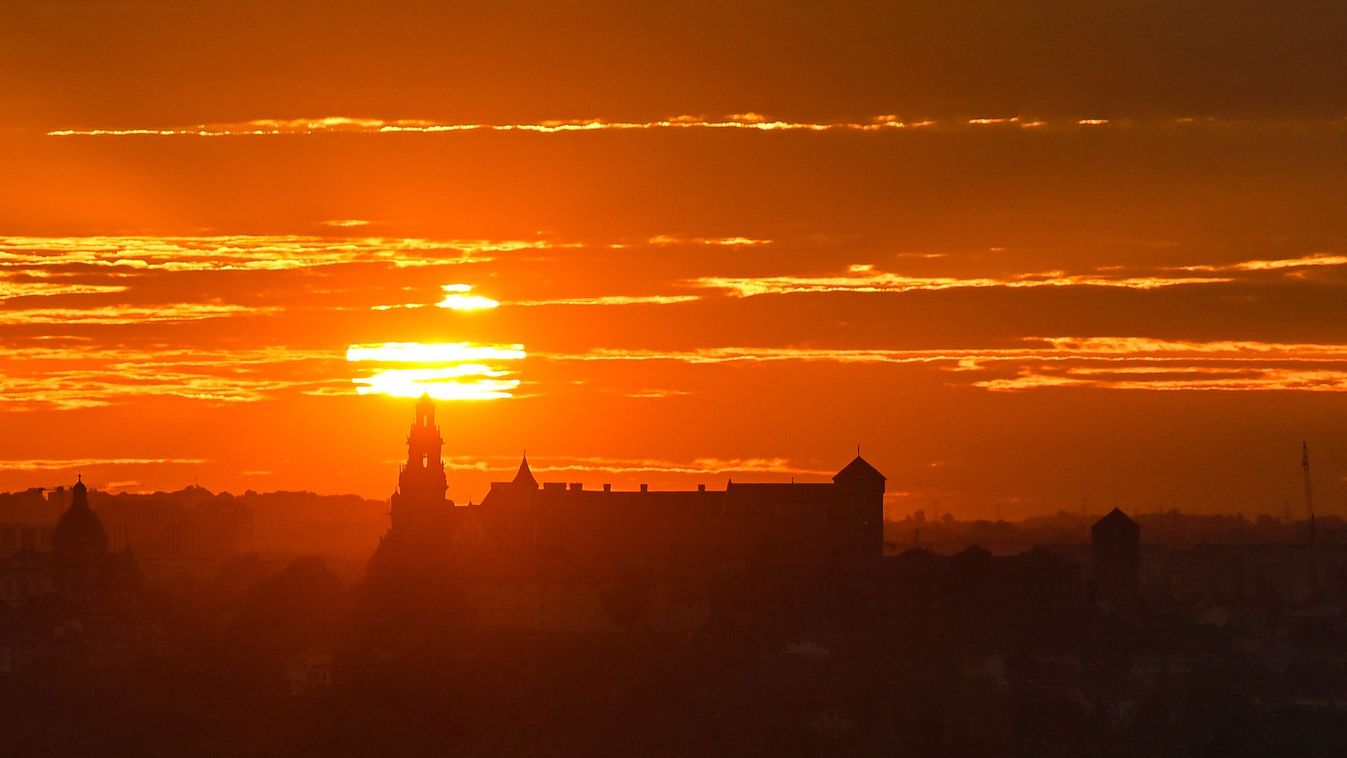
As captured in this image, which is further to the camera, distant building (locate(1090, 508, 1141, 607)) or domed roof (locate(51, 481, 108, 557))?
domed roof (locate(51, 481, 108, 557))

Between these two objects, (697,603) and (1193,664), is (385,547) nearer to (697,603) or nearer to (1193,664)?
(697,603)

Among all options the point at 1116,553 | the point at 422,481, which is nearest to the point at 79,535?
the point at 422,481

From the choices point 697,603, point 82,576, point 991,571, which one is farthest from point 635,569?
point 82,576

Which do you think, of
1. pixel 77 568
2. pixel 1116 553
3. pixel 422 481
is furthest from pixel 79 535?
pixel 1116 553

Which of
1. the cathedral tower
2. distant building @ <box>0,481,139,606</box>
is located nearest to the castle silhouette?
the cathedral tower

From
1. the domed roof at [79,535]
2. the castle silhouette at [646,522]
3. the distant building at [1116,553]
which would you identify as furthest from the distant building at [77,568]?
the distant building at [1116,553]

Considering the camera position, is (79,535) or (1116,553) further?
(79,535)

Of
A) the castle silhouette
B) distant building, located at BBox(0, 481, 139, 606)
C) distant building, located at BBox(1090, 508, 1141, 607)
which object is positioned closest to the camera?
the castle silhouette

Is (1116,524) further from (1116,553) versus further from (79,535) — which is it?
(79,535)

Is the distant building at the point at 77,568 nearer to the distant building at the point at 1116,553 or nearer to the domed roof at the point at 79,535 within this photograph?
the domed roof at the point at 79,535

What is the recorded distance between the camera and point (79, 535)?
179125mm

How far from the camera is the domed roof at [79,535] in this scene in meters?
178

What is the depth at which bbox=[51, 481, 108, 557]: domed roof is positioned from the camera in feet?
585

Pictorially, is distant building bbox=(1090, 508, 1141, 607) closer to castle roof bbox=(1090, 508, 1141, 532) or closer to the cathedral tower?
castle roof bbox=(1090, 508, 1141, 532)
